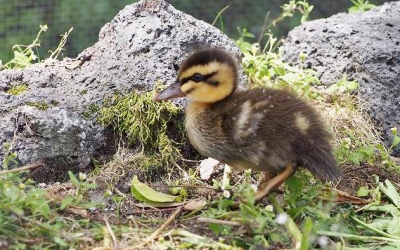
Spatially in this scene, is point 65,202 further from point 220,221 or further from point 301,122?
point 301,122


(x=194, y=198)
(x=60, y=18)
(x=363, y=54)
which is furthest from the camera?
(x=60, y=18)

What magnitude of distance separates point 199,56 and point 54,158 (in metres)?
0.83

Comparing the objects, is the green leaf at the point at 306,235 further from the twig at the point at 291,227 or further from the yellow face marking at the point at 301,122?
the yellow face marking at the point at 301,122

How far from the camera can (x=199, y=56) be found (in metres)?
3.24

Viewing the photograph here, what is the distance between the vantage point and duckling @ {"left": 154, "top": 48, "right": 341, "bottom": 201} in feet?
10.3

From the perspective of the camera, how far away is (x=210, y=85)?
10.7 feet

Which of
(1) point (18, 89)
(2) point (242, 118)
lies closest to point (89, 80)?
(1) point (18, 89)

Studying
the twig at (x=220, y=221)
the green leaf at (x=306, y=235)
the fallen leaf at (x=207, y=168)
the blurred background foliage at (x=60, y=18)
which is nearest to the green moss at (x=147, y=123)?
the fallen leaf at (x=207, y=168)

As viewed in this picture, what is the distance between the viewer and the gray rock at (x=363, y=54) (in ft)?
14.1

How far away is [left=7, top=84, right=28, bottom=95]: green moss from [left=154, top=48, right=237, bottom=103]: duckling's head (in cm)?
97

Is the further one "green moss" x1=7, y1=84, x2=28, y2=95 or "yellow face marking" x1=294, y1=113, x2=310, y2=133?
"green moss" x1=7, y1=84, x2=28, y2=95

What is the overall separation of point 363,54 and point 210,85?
1.43 m

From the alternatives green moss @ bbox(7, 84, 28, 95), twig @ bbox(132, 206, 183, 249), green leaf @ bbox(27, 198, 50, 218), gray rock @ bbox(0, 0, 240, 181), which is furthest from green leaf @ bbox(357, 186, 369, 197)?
green moss @ bbox(7, 84, 28, 95)

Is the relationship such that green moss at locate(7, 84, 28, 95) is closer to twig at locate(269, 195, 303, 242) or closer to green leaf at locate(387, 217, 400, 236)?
twig at locate(269, 195, 303, 242)
